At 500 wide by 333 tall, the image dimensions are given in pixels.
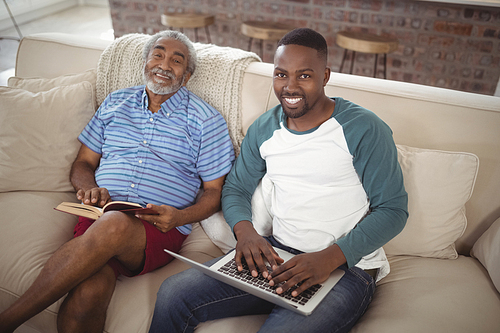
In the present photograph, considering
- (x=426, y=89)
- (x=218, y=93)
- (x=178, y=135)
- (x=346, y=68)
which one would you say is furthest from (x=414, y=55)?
(x=178, y=135)

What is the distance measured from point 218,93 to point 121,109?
412 millimetres

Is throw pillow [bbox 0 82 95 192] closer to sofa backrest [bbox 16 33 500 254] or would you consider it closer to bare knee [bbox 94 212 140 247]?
bare knee [bbox 94 212 140 247]

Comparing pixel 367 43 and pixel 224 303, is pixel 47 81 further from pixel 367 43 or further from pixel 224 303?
pixel 367 43

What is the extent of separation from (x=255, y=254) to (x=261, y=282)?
0.30ft

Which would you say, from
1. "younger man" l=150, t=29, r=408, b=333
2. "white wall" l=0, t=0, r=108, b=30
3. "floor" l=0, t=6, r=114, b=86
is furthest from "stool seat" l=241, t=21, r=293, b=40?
"white wall" l=0, t=0, r=108, b=30

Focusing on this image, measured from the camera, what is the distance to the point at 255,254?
113cm

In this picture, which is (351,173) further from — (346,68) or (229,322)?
(346,68)

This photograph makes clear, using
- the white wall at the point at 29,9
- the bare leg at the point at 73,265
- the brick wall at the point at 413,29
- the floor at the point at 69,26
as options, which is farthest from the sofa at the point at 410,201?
the white wall at the point at 29,9

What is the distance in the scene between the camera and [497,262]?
117 cm

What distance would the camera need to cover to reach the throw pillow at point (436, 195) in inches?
50.0

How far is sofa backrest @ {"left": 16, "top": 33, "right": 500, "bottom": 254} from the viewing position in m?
1.32

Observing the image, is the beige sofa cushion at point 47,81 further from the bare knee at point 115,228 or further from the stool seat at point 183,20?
the stool seat at point 183,20

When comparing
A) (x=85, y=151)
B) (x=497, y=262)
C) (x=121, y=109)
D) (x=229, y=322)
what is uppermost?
(x=121, y=109)

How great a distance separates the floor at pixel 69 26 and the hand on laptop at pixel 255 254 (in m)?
4.51
